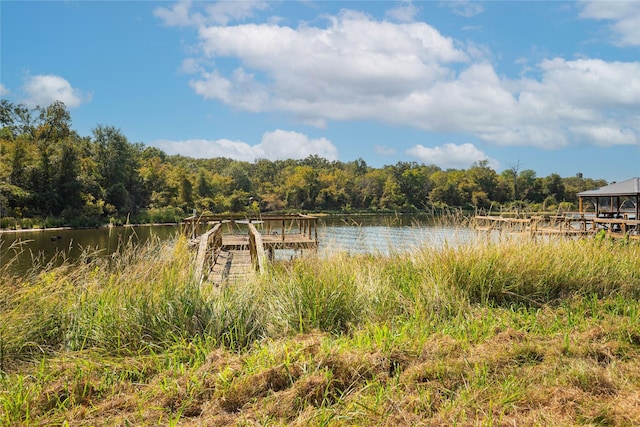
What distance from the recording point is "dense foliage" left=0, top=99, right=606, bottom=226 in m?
41.6

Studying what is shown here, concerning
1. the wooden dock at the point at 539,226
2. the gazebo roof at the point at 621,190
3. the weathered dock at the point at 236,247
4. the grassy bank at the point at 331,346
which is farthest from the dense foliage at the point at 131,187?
the grassy bank at the point at 331,346

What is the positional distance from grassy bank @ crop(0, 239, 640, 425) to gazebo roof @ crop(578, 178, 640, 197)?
52.2 ft

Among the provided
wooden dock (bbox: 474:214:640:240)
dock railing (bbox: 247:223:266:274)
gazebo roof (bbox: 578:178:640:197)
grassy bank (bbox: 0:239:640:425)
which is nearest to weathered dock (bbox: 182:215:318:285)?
dock railing (bbox: 247:223:266:274)

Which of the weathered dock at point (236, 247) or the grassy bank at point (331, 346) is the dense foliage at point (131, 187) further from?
the grassy bank at point (331, 346)

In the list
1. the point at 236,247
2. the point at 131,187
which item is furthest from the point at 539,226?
the point at 131,187

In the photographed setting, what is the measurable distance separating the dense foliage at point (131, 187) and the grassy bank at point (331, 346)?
63.0 ft

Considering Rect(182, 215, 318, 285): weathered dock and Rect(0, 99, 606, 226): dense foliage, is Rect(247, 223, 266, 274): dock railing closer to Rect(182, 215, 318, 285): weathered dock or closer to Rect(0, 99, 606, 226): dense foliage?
Rect(182, 215, 318, 285): weathered dock

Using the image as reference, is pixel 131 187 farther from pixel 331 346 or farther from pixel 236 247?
pixel 331 346

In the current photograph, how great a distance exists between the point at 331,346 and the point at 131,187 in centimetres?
5686

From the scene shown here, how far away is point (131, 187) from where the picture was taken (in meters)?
54.6

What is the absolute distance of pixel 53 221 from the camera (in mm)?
40031

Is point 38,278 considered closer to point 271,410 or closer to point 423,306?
point 271,410

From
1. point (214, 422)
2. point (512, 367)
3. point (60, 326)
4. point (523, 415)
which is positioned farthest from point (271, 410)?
point (60, 326)

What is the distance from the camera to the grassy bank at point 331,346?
2.36m
